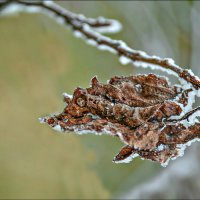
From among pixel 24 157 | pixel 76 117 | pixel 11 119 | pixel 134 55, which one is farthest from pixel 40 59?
pixel 76 117

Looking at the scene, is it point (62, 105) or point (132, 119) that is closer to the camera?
point (132, 119)

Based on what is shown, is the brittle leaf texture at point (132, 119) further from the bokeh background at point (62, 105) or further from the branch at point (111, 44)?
the bokeh background at point (62, 105)

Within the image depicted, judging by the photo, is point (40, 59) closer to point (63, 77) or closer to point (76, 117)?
point (63, 77)

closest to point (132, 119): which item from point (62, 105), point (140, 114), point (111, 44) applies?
point (140, 114)

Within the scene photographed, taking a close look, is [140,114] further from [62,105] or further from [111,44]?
[62,105]

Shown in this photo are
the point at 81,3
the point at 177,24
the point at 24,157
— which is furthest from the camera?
the point at 24,157

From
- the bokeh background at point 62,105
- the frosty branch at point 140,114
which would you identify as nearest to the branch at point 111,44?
the frosty branch at point 140,114

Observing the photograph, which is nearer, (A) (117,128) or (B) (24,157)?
(A) (117,128)
